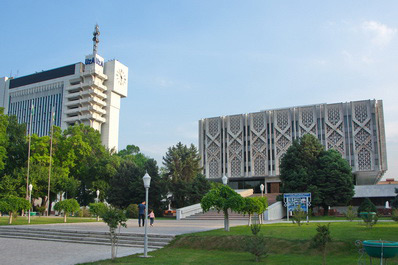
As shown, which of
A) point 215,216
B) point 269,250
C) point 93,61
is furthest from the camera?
point 93,61

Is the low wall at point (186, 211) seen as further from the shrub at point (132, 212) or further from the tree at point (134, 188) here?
the tree at point (134, 188)

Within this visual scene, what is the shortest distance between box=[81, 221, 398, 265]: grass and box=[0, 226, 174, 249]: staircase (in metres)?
0.91

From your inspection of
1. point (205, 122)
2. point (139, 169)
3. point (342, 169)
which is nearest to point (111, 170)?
point (139, 169)

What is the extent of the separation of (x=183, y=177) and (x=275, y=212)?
40.6 feet

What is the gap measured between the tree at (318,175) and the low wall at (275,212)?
241 centimetres

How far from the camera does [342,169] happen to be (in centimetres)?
3262

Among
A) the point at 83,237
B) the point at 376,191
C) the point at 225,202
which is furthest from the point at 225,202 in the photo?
the point at 376,191

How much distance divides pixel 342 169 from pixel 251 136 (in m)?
25.3

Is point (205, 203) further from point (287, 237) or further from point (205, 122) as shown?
point (205, 122)

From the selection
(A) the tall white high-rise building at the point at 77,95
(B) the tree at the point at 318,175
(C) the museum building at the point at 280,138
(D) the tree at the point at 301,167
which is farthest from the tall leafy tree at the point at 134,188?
(A) the tall white high-rise building at the point at 77,95

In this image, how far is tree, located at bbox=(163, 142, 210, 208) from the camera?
3612 cm

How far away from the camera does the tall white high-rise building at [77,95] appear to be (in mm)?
83438

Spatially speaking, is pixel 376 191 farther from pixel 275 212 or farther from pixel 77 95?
pixel 77 95

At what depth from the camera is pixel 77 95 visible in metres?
83.8
